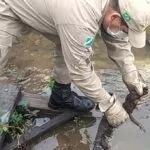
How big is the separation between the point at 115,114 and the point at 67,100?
831 mm

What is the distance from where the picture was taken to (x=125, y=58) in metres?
4.72

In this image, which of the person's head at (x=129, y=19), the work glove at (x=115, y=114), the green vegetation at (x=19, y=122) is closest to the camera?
the person's head at (x=129, y=19)

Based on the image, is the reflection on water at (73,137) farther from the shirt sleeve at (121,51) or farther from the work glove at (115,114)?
the shirt sleeve at (121,51)

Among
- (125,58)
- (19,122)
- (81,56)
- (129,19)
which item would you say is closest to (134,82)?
(125,58)

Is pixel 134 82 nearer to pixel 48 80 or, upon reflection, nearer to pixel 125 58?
pixel 125 58

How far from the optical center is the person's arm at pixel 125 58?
182 inches

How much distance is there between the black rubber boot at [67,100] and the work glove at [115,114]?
0.61 meters

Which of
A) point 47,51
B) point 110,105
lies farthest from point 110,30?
point 47,51

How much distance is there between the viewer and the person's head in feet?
12.4

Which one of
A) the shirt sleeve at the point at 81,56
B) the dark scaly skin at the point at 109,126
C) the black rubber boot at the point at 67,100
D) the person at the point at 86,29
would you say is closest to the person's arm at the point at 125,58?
the person at the point at 86,29

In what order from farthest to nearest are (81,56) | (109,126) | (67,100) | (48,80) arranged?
1. (48,80)
2. (67,100)
3. (109,126)
4. (81,56)

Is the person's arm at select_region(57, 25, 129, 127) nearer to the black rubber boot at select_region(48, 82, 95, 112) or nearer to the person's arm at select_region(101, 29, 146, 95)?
the person's arm at select_region(101, 29, 146, 95)

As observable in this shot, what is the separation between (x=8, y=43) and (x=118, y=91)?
1691 millimetres

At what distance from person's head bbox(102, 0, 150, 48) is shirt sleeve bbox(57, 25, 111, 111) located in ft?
0.65
